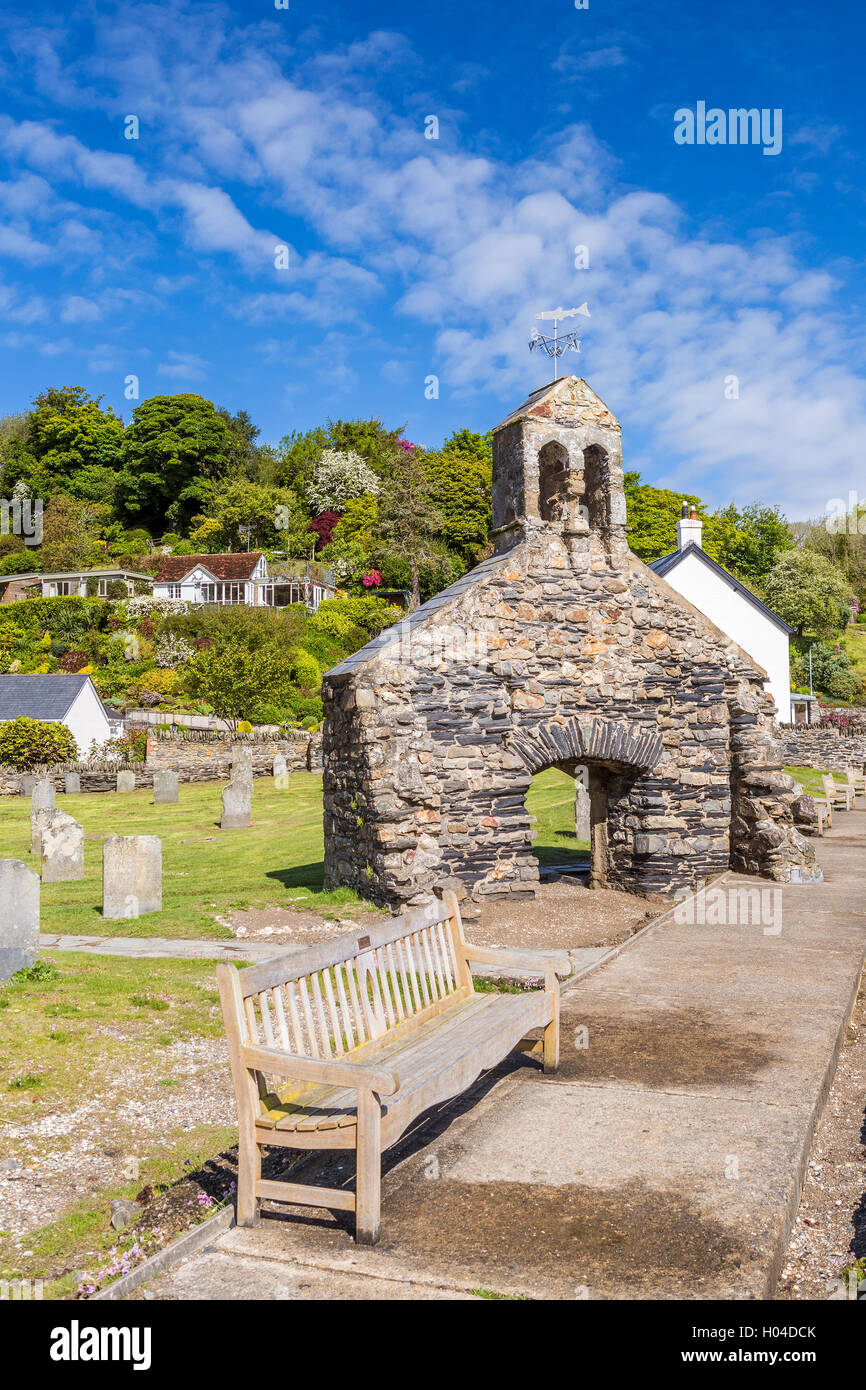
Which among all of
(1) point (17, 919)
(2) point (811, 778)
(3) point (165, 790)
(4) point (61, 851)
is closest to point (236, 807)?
(4) point (61, 851)

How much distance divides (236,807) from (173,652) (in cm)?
2759

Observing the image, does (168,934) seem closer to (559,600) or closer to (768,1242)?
(559,600)

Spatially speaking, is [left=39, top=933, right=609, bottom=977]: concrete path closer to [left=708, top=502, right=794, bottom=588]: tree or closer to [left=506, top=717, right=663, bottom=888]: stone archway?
[left=506, top=717, right=663, bottom=888]: stone archway

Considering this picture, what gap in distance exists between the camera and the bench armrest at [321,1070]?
13.0 feet

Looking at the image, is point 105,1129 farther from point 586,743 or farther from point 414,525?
point 414,525

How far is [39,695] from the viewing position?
4047 centimetres

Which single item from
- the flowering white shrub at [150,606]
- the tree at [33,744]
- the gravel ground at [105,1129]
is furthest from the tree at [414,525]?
the gravel ground at [105,1129]

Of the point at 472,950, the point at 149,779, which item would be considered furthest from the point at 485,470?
the point at 472,950

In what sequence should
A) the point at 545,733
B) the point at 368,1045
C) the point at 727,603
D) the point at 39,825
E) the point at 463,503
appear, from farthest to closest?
the point at 463,503, the point at 727,603, the point at 39,825, the point at 545,733, the point at 368,1045

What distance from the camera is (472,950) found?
6359mm

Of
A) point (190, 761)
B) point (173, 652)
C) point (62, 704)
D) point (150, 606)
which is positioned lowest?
point (190, 761)

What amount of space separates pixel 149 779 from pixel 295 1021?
31.1 meters

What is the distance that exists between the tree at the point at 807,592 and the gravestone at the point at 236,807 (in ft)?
161

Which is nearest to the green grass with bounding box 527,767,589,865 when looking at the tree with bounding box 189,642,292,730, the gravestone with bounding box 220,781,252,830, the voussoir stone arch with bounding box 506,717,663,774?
the voussoir stone arch with bounding box 506,717,663,774
